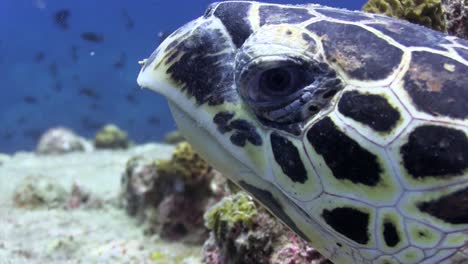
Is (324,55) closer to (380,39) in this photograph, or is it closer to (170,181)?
(380,39)

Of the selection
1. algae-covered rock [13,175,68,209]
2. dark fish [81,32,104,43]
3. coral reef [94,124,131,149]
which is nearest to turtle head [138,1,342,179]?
algae-covered rock [13,175,68,209]

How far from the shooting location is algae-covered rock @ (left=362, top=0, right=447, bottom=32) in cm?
255

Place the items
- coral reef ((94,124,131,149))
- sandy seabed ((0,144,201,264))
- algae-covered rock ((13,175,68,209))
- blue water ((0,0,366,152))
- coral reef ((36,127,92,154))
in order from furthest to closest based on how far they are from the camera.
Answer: blue water ((0,0,366,152)), coral reef ((94,124,131,149)), coral reef ((36,127,92,154)), algae-covered rock ((13,175,68,209)), sandy seabed ((0,144,201,264))

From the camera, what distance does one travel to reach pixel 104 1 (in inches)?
1065

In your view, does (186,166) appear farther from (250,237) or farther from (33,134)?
(33,134)

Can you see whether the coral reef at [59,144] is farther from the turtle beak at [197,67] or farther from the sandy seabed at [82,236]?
the turtle beak at [197,67]

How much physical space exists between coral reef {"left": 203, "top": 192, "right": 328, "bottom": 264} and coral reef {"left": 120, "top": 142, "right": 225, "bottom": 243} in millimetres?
1442

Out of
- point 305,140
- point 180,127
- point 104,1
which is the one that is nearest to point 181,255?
point 180,127

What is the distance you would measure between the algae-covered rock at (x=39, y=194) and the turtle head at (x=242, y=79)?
4059 mm

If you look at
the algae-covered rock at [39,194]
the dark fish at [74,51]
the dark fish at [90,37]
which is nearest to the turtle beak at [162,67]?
the algae-covered rock at [39,194]

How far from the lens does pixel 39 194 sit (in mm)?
5184

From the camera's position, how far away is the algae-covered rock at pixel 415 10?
2549 mm

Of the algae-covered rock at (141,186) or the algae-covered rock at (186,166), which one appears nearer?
the algae-covered rock at (186,166)

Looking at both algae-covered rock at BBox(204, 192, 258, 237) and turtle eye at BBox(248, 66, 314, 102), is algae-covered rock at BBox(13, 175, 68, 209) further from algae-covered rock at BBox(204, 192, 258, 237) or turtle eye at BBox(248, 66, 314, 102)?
turtle eye at BBox(248, 66, 314, 102)
